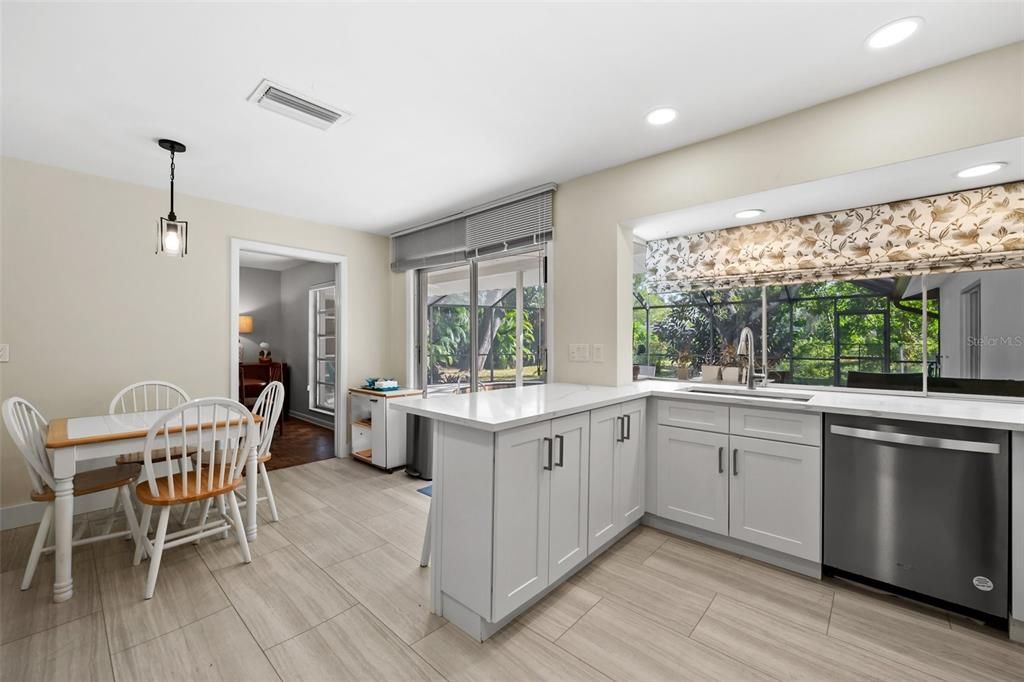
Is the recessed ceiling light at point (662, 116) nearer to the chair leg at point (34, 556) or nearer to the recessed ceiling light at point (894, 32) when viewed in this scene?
the recessed ceiling light at point (894, 32)

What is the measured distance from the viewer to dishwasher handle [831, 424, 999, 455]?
1811 millimetres

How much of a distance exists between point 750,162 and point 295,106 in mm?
2512

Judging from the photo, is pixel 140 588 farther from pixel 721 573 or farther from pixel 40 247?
pixel 721 573

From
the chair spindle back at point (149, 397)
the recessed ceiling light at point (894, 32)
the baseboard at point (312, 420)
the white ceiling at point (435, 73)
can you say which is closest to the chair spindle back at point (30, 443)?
the chair spindle back at point (149, 397)

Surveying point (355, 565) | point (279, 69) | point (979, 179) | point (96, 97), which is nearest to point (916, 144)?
point (979, 179)

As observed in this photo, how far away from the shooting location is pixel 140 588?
6.91 ft

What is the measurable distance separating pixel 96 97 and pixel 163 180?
120 centimetres

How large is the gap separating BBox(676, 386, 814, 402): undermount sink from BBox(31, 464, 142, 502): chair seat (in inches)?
132

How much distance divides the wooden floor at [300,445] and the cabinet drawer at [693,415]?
11.4 ft

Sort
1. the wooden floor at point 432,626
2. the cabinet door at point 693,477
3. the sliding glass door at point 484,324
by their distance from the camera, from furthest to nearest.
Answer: the sliding glass door at point 484,324 → the cabinet door at point 693,477 → the wooden floor at point 432,626

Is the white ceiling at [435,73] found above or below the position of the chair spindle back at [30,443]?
above

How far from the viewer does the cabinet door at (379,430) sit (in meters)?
4.00

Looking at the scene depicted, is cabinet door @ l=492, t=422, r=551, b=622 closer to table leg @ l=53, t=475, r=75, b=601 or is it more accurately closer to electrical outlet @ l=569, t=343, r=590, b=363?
electrical outlet @ l=569, t=343, r=590, b=363

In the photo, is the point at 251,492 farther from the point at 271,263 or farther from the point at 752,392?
the point at 271,263
